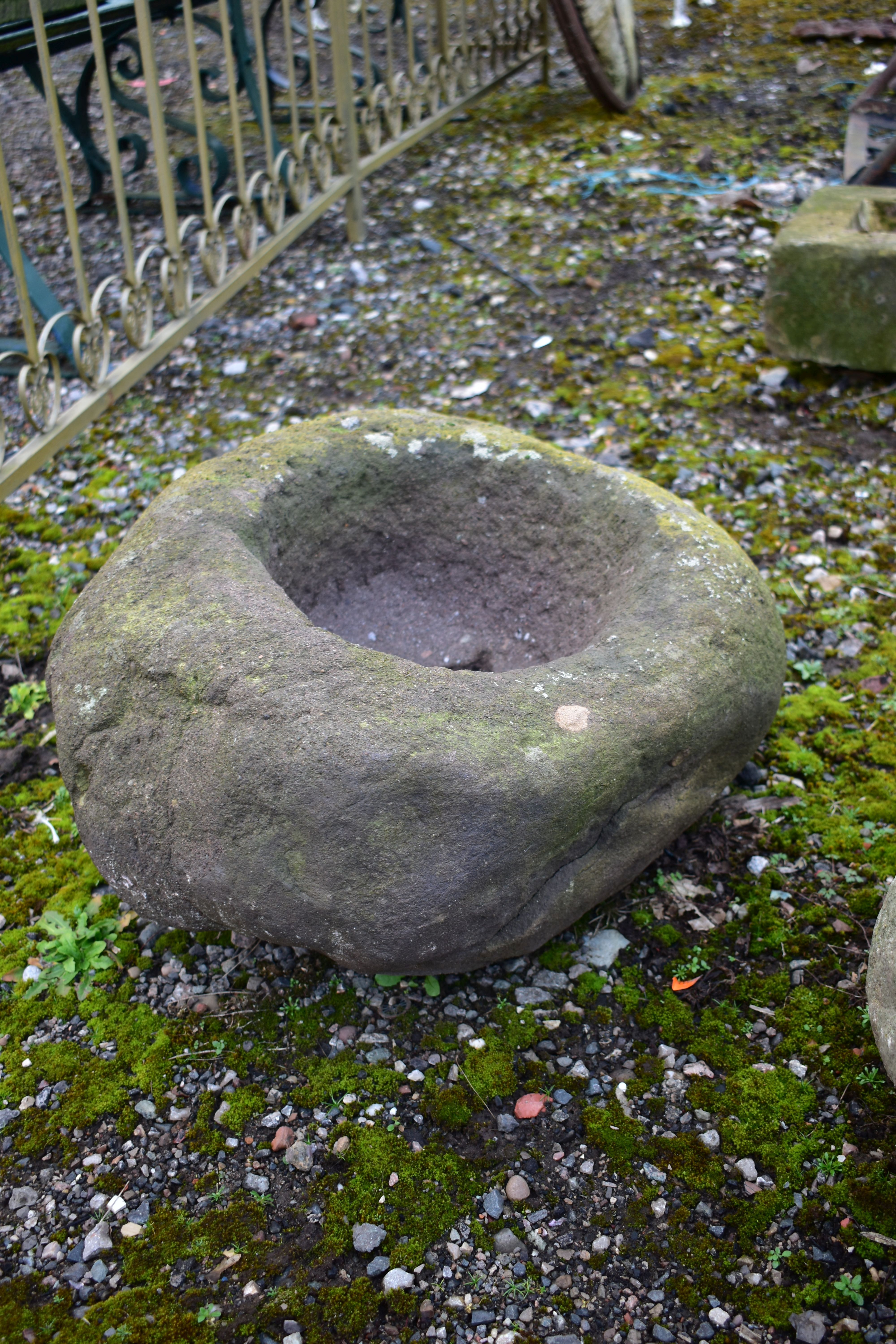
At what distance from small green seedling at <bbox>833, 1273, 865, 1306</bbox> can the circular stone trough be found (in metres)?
0.78

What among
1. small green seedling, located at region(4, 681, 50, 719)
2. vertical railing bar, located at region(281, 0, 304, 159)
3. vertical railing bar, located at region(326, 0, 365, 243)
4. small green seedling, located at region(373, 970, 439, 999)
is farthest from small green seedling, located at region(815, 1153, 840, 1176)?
vertical railing bar, located at region(326, 0, 365, 243)

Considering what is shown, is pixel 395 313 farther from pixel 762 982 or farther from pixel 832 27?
pixel 832 27

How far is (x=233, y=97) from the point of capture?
4.11 m

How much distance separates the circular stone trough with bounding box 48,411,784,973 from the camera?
6.22 feet

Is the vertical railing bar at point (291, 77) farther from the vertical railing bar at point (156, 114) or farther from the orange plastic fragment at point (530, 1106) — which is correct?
the orange plastic fragment at point (530, 1106)

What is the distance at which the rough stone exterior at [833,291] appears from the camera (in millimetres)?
3693

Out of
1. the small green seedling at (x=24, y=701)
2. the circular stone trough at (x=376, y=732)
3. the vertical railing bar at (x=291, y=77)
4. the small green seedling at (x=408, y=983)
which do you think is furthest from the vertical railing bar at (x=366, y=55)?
the small green seedling at (x=408, y=983)

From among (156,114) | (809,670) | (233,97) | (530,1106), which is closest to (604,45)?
(233,97)

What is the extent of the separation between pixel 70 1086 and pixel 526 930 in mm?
994

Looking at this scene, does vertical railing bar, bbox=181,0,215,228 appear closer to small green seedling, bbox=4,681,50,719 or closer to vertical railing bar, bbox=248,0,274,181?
vertical railing bar, bbox=248,0,274,181

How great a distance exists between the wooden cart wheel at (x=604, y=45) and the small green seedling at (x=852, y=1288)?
5.62 metres

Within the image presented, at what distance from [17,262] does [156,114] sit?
82 centimetres

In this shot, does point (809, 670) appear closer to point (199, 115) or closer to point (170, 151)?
point (199, 115)

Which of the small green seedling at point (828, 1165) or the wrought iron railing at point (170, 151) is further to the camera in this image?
the wrought iron railing at point (170, 151)
